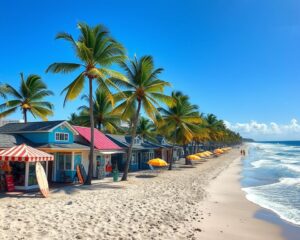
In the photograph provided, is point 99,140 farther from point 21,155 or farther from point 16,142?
point 21,155

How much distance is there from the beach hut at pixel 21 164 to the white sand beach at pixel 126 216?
5.73ft

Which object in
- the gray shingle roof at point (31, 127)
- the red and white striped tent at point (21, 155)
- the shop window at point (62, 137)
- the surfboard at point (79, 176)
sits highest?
the gray shingle roof at point (31, 127)

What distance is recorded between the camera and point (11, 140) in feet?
62.3

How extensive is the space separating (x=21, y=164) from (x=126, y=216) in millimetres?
8927

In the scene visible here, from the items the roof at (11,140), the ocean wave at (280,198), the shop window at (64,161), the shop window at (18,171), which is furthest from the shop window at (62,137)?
the ocean wave at (280,198)

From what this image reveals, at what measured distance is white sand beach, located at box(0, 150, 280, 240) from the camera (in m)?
9.15

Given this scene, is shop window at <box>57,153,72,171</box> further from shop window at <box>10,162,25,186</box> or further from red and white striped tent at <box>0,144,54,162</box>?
red and white striped tent at <box>0,144,54,162</box>

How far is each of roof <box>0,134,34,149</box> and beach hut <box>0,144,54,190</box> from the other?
1479 millimetres

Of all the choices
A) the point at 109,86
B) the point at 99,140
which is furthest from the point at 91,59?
the point at 99,140

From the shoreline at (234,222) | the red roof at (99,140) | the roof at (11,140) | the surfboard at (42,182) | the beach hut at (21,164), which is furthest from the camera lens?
the red roof at (99,140)

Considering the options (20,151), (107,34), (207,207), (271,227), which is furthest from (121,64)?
(271,227)

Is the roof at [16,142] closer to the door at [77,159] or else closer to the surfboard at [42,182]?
the door at [77,159]

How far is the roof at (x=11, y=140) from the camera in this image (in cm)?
1799

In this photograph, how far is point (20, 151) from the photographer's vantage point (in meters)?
14.8
